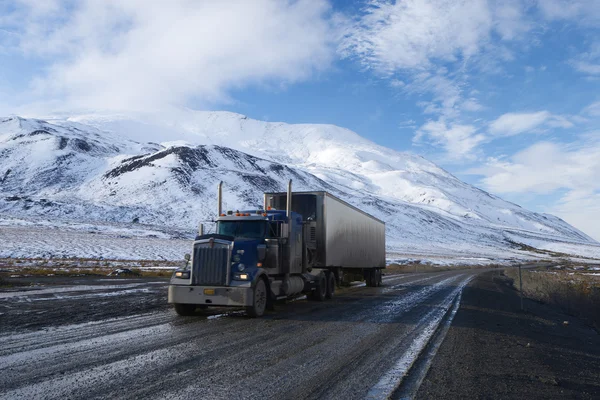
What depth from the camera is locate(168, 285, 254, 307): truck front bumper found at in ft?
38.5

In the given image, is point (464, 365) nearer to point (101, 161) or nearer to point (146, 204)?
point (146, 204)

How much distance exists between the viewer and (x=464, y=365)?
748 cm

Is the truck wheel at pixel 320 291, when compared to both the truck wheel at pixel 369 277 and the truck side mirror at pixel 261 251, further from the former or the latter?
the truck wheel at pixel 369 277

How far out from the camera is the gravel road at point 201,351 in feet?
19.5

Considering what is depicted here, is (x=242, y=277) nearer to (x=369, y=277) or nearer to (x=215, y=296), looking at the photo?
(x=215, y=296)

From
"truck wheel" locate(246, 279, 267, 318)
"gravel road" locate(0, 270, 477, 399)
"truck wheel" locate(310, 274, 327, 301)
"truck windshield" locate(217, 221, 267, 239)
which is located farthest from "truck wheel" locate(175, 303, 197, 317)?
"truck wheel" locate(310, 274, 327, 301)

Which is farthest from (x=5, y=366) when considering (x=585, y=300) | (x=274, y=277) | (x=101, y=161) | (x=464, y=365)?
(x=101, y=161)

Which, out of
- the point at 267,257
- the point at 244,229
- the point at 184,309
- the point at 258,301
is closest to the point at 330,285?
the point at 267,257

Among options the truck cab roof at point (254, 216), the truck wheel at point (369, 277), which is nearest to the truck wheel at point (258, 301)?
the truck cab roof at point (254, 216)

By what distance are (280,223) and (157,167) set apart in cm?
17662

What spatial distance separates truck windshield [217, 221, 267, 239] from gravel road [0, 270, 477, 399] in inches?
90.7

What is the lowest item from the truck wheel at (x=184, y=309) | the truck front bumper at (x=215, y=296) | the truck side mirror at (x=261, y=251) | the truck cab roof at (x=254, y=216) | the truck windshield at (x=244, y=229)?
the truck wheel at (x=184, y=309)

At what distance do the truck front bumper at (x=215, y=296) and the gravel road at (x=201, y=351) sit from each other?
1.61ft

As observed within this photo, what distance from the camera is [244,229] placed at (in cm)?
1370
